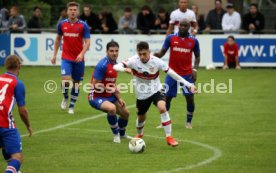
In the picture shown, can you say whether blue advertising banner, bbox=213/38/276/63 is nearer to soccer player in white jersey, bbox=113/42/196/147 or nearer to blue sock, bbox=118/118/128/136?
blue sock, bbox=118/118/128/136

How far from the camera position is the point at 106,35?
2983 centimetres

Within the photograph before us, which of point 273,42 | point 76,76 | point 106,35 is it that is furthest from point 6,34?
point 76,76

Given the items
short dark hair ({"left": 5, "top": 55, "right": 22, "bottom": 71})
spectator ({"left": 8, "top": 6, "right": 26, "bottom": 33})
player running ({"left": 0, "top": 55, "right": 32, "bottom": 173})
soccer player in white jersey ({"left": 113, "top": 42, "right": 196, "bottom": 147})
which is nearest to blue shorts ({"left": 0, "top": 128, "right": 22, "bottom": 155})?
player running ({"left": 0, "top": 55, "right": 32, "bottom": 173})

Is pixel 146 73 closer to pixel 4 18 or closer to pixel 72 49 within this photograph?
pixel 72 49

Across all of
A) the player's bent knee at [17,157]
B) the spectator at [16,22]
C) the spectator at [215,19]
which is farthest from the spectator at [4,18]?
the player's bent knee at [17,157]

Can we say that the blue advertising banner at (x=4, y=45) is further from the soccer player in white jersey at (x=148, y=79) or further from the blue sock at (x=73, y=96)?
the soccer player in white jersey at (x=148, y=79)

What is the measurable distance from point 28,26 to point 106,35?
3.43 m

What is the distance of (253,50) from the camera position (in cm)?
2916

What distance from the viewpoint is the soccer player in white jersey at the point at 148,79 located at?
13.1m

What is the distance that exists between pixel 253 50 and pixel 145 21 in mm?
4256

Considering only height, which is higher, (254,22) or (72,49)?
(72,49)

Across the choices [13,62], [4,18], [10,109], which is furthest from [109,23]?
[10,109]

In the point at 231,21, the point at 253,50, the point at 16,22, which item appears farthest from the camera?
the point at 16,22

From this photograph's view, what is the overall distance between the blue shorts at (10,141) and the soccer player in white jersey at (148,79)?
3526 mm
